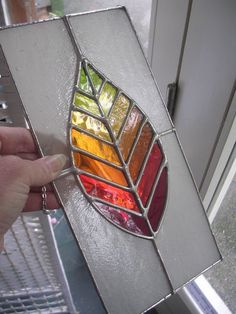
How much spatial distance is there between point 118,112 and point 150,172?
5.1 inches

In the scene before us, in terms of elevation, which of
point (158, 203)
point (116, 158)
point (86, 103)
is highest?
point (86, 103)

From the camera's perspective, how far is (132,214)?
21.3 inches

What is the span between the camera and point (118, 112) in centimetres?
56

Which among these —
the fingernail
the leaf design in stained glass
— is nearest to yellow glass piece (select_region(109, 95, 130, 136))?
the leaf design in stained glass

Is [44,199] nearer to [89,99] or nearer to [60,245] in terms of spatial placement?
[89,99]

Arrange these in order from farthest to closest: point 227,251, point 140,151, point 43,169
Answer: point 227,251 → point 140,151 → point 43,169

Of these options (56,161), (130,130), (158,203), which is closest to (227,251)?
(158,203)

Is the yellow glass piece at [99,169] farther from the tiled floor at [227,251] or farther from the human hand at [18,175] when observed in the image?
the tiled floor at [227,251]

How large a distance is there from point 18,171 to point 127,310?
304 mm

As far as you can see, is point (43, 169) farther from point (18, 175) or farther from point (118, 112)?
point (118, 112)

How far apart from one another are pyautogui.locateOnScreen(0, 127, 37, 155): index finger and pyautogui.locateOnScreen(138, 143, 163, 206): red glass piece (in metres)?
0.24

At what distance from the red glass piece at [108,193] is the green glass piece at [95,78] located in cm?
16

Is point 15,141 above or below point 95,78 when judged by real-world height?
below

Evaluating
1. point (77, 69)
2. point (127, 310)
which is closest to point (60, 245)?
point (127, 310)
